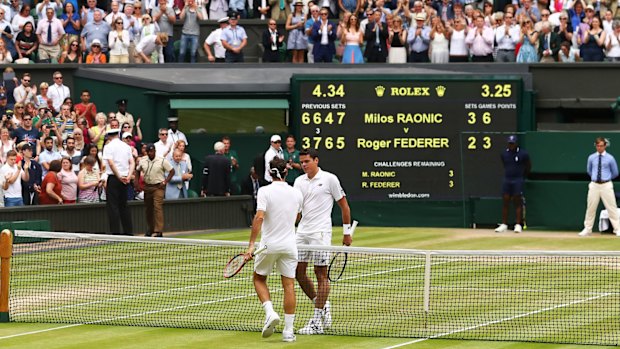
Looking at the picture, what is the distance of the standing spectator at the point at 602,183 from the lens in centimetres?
2805

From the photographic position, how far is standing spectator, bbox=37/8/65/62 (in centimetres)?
3162

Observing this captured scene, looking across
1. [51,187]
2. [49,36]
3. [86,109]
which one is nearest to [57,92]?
[86,109]

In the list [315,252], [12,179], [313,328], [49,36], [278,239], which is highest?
[49,36]

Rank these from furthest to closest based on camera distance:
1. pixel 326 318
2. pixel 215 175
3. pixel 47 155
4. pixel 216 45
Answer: pixel 216 45
pixel 215 175
pixel 47 155
pixel 326 318

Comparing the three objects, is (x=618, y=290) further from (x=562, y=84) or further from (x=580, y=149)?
(x=562, y=84)

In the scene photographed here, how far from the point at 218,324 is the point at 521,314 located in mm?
3813

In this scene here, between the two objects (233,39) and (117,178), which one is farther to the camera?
(233,39)

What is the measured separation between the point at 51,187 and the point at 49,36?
6596 mm

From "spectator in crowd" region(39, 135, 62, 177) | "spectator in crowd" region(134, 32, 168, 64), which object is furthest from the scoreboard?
"spectator in crowd" region(39, 135, 62, 177)

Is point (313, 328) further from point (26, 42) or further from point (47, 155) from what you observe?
point (26, 42)

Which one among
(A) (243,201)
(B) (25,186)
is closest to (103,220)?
(B) (25,186)

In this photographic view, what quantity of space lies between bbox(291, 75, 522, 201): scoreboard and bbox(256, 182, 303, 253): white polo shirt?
15.7m

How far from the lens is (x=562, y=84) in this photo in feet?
107

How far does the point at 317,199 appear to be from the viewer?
15750mm
